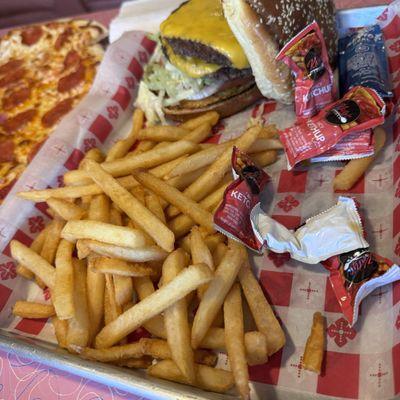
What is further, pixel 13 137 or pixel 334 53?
pixel 13 137

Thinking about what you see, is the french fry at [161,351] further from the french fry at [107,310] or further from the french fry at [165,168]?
the french fry at [165,168]

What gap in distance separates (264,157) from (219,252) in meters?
0.67

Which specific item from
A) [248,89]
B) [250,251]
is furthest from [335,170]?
[248,89]

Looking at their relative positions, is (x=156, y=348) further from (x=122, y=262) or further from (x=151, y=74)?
(x=151, y=74)

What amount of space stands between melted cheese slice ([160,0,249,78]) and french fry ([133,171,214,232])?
869mm

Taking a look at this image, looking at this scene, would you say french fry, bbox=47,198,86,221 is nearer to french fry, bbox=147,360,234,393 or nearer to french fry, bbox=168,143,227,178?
french fry, bbox=168,143,227,178

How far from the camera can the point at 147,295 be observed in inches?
67.0

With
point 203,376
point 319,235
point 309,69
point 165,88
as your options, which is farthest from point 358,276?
point 165,88

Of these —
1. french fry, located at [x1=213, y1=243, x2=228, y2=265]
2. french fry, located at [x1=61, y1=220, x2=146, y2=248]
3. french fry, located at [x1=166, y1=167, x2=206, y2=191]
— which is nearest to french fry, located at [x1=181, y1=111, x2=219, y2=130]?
french fry, located at [x1=166, y1=167, x2=206, y2=191]

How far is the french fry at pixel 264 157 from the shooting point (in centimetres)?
224

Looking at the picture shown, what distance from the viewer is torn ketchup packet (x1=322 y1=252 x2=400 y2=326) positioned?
1.58 meters

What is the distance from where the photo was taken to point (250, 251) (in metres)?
1.98

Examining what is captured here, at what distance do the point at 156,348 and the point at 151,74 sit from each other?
78.5 inches

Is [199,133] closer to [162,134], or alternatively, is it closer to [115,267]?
[162,134]
